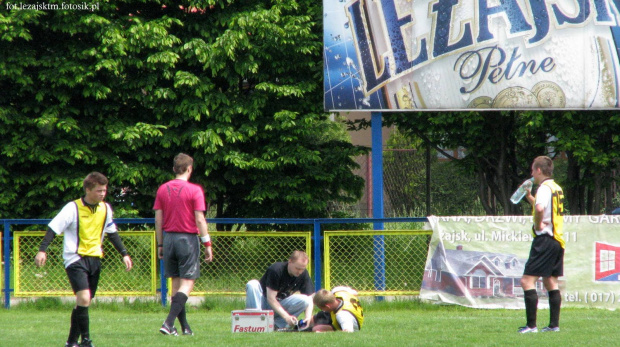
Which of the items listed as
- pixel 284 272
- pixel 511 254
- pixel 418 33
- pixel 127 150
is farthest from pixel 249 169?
pixel 284 272

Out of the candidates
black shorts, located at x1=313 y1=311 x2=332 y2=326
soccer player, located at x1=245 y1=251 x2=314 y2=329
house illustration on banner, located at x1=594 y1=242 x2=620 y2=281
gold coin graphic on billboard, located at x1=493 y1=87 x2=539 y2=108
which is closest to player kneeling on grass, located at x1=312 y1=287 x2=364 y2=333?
black shorts, located at x1=313 y1=311 x2=332 y2=326

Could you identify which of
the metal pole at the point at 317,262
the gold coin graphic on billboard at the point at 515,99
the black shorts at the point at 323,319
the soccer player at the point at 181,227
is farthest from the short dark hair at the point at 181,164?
the gold coin graphic on billboard at the point at 515,99

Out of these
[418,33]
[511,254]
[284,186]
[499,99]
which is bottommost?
[511,254]

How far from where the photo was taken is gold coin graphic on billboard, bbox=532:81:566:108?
12.4 meters

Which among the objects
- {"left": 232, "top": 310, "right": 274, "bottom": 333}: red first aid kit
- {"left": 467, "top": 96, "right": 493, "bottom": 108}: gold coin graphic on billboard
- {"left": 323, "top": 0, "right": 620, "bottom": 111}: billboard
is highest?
{"left": 323, "top": 0, "right": 620, "bottom": 111}: billboard

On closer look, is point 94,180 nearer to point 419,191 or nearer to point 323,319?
point 323,319

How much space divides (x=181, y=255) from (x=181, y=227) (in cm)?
27

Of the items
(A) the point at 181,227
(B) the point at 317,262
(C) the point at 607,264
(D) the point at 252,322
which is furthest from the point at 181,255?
(C) the point at 607,264

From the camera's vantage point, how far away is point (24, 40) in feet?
46.3

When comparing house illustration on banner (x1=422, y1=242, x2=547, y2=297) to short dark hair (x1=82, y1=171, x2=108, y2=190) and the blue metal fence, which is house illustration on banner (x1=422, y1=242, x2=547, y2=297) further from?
short dark hair (x1=82, y1=171, x2=108, y2=190)

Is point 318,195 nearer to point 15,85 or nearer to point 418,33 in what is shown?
point 418,33

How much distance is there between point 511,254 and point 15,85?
8.95 m

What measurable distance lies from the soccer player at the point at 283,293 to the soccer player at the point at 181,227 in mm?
691

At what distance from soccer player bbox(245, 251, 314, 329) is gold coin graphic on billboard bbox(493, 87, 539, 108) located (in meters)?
5.67
